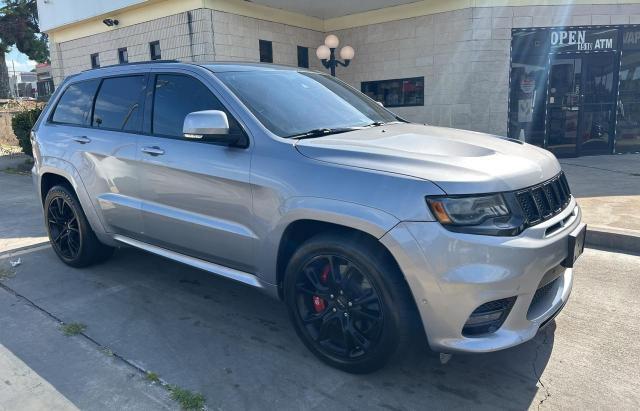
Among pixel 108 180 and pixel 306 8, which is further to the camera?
pixel 306 8

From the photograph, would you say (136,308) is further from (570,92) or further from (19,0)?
(19,0)

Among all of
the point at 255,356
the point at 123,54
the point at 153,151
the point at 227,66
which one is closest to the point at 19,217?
the point at 153,151

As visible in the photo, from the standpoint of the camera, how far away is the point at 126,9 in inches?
550

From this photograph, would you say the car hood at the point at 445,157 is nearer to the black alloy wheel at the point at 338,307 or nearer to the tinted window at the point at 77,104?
the black alloy wheel at the point at 338,307

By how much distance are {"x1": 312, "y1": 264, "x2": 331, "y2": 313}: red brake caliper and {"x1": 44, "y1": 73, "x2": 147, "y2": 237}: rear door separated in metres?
1.73

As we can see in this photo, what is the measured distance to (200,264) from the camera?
11.5 feet

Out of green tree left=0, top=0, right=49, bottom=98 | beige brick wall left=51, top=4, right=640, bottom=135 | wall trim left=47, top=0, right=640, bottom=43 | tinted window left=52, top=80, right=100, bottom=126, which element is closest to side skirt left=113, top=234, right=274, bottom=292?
tinted window left=52, top=80, right=100, bottom=126

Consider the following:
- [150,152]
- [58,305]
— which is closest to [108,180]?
[150,152]

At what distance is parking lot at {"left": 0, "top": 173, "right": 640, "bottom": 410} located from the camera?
265 cm

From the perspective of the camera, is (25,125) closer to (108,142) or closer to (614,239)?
(108,142)

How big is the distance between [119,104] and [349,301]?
272cm

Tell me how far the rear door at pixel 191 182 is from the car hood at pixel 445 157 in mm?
586

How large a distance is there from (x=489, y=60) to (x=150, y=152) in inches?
411

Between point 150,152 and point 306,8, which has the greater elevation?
point 306,8
